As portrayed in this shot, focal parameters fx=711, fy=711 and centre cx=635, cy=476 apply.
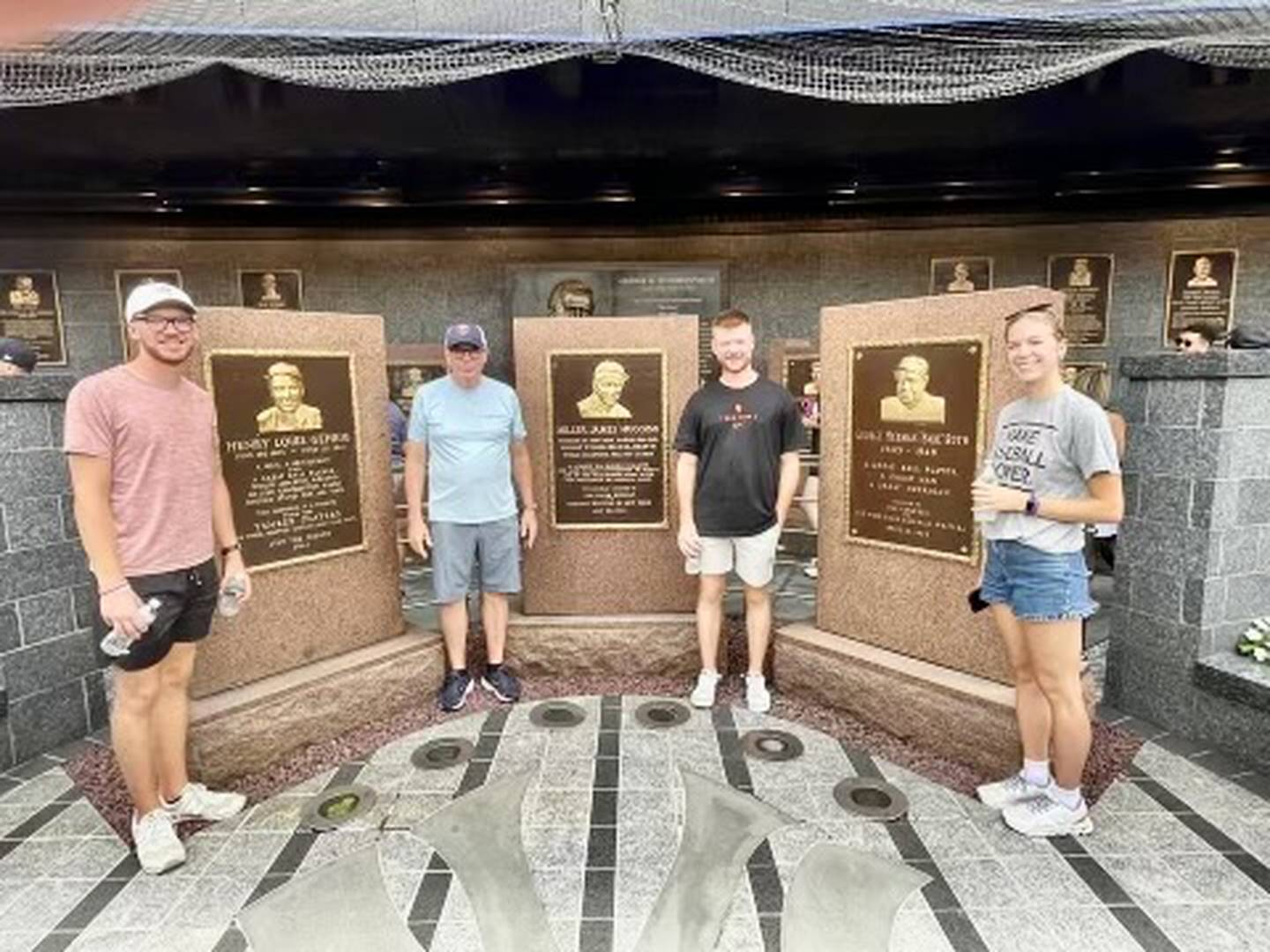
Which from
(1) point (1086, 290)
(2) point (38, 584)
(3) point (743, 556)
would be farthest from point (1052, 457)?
(1) point (1086, 290)

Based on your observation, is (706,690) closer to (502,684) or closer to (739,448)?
(502,684)

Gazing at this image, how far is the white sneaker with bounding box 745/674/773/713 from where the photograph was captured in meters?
4.02

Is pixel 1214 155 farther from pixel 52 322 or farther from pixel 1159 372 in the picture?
pixel 52 322

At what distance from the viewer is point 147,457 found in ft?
8.40

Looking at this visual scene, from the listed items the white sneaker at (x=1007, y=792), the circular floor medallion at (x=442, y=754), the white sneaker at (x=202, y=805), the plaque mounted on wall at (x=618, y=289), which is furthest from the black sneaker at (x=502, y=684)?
the plaque mounted on wall at (x=618, y=289)

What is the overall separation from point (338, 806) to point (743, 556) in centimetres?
229

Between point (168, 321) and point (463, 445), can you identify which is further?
point (463, 445)

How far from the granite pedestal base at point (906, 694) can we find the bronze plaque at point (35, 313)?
383 inches

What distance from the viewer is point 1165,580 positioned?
3639mm

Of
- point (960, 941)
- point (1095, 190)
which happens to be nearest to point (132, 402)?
point (960, 941)

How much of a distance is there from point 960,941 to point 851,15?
19.1 ft

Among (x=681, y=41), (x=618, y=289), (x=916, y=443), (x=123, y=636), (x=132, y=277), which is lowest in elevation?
(x=123, y=636)

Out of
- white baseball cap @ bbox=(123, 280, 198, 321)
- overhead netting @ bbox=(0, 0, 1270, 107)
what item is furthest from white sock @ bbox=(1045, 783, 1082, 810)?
overhead netting @ bbox=(0, 0, 1270, 107)

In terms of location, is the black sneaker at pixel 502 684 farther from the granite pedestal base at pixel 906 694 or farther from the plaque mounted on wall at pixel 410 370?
the plaque mounted on wall at pixel 410 370
